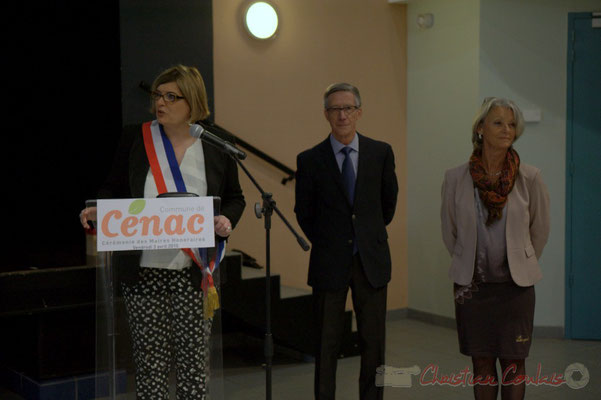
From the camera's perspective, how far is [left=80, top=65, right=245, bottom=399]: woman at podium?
7.59 ft

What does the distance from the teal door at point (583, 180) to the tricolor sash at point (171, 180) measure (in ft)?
12.0

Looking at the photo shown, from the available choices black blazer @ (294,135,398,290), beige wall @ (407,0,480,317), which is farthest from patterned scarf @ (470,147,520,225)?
beige wall @ (407,0,480,317)

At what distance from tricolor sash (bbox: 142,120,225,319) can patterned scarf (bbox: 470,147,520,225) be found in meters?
1.18

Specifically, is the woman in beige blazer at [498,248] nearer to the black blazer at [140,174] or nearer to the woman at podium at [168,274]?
the black blazer at [140,174]

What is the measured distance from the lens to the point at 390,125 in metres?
5.87

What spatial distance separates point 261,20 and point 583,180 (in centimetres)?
266

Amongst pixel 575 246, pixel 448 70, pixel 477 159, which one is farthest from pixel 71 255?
pixel 575 246

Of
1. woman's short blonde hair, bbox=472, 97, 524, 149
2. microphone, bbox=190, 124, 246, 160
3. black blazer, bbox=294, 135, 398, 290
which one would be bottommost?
black blazer, bbox=294, 135, 398, 290

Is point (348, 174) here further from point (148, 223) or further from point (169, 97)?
point (148, 223)

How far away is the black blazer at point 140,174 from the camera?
2.43m

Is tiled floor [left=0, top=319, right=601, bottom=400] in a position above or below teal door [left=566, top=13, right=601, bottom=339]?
below

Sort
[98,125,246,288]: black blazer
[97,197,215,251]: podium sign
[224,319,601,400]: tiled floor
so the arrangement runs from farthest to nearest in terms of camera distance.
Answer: [224,319,601,400]: tiled floor < [98,125,246,288]: black blazer < [97,197,215,251]: podium sign

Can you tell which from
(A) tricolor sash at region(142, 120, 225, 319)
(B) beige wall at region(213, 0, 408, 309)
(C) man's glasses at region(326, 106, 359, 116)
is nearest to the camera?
(A) tricolor sash at region(142, 120, 225, 319)

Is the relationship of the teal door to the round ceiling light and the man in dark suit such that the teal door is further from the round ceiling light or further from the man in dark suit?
the man in dark suit
